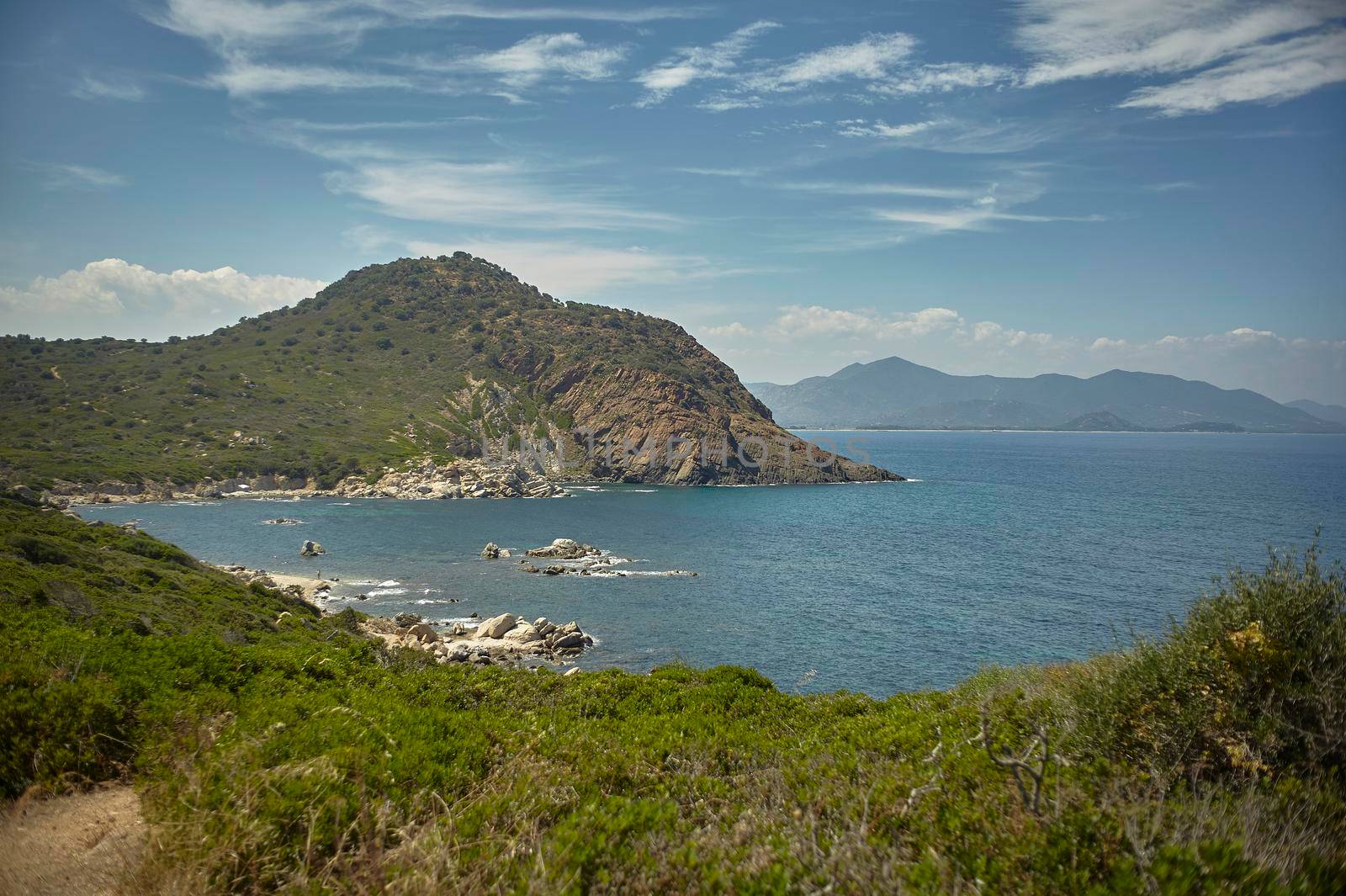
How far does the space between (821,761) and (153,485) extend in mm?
120227

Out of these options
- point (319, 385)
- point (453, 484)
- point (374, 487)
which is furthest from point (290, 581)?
point (319, 385)

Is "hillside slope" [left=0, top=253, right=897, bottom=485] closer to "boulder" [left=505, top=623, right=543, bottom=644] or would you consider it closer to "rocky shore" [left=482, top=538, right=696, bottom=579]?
"rocky shore" [left=482, top=538, right=696, bottom=579]

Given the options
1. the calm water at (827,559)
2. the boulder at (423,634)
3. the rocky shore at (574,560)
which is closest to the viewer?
the boulder at (423,634)

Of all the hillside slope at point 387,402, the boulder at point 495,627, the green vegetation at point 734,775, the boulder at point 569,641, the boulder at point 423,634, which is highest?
the hillside slope at point 387,402

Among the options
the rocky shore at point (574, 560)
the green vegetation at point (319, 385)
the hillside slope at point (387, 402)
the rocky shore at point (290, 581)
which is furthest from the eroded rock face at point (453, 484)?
the rocky shore at point (290, 581)

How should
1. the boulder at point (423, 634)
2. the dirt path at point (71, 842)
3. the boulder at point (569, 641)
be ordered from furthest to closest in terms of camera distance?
the boulder at point (569, 641)
the boulder at point (423, 634)
the dirt path at point (71, 842)

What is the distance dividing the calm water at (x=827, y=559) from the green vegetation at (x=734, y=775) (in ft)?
20.2

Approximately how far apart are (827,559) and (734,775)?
193 ft

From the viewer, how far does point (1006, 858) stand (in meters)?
5.60

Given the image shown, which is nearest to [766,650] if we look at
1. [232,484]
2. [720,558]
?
[720,558]

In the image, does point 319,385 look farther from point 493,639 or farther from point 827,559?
point 493,639

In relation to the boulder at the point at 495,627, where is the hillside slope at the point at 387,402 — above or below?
above

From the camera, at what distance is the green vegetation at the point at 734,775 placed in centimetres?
556

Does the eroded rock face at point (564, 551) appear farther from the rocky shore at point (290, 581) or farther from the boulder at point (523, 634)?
A: the boulder at point (523, 634)
